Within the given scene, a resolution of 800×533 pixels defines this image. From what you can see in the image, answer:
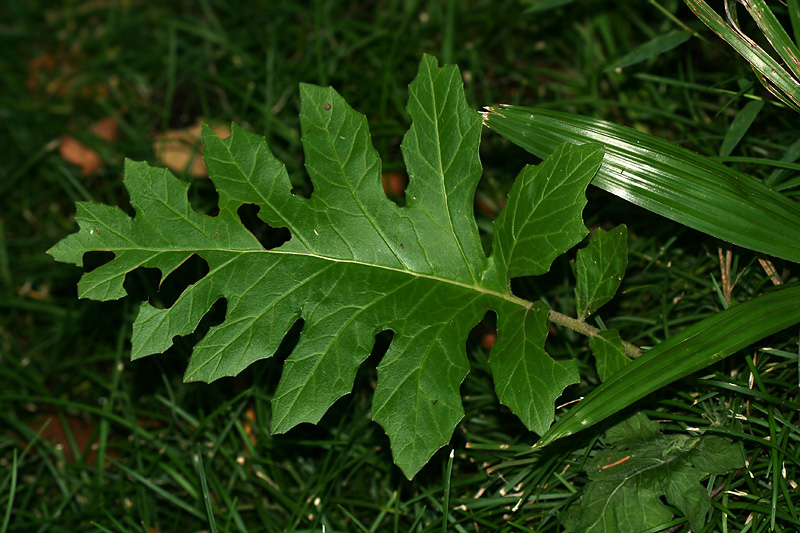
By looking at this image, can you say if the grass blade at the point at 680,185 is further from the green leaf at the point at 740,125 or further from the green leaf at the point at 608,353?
the green leaf at the point at 608,353

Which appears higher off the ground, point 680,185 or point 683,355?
point 680,185

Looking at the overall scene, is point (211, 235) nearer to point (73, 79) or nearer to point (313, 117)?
point (313, 117)

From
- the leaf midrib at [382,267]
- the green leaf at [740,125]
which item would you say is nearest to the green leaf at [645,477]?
the leaf midrib at [382,267]

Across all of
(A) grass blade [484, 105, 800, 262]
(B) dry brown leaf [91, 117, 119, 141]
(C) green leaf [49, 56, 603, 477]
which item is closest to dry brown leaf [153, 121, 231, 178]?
(B) dry brown leaf [91, 117, 119, 141]

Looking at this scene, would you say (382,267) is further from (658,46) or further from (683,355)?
(658,46)

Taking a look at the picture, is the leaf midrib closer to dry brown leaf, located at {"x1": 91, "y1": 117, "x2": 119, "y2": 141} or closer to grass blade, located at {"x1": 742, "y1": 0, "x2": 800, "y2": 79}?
grass blade, located at {"x1": 742, "y1": 0, "x2": 800, "y2": 79}

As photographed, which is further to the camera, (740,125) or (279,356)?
(279,356)

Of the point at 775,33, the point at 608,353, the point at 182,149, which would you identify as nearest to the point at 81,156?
the point at 182,149
